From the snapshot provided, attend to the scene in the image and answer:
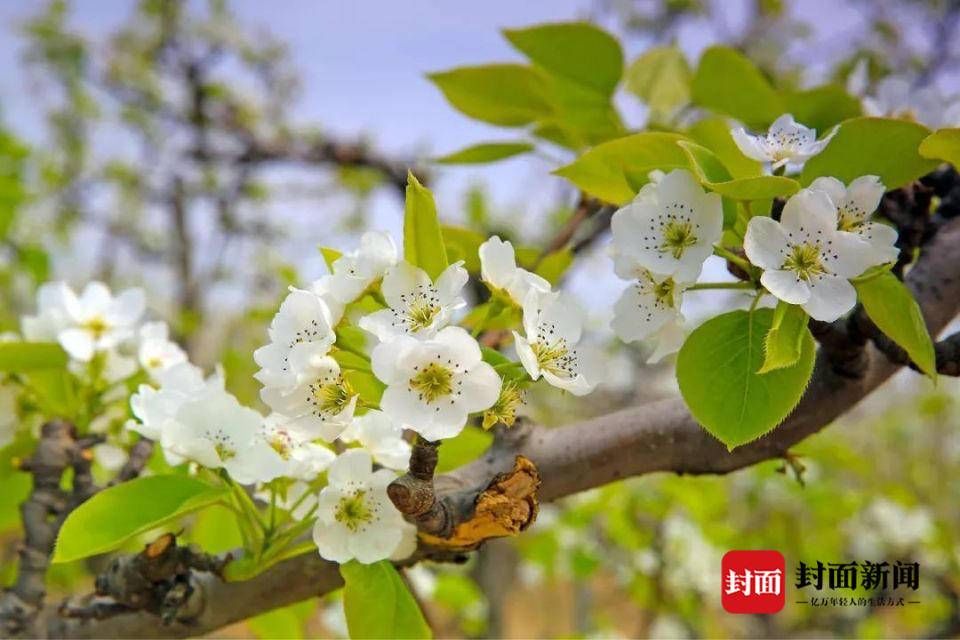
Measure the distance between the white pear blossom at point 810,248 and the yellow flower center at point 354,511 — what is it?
266mm

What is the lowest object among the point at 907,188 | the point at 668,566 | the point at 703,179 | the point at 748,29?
the point at 668,566

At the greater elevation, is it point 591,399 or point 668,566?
point 668,566

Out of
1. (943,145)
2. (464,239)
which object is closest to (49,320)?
(464,239)

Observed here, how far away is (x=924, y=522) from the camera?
2.77 meters

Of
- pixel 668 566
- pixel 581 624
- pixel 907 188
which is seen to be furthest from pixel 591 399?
pixel 907 188

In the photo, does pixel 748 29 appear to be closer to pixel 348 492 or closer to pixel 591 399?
pixel 591 399

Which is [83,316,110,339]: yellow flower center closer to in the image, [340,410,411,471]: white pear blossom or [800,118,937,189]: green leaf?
[340,410,411,471]: white pear blossom

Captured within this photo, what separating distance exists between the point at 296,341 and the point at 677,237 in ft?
0.70

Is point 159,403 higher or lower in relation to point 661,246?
lower

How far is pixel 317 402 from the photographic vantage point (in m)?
0.42

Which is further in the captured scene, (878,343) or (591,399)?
(591,399)

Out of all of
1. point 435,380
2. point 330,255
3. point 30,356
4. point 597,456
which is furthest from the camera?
point 30,356

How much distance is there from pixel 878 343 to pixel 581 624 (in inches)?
101

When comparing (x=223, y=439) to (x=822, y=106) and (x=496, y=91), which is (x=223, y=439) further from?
(x=822, y=106)
